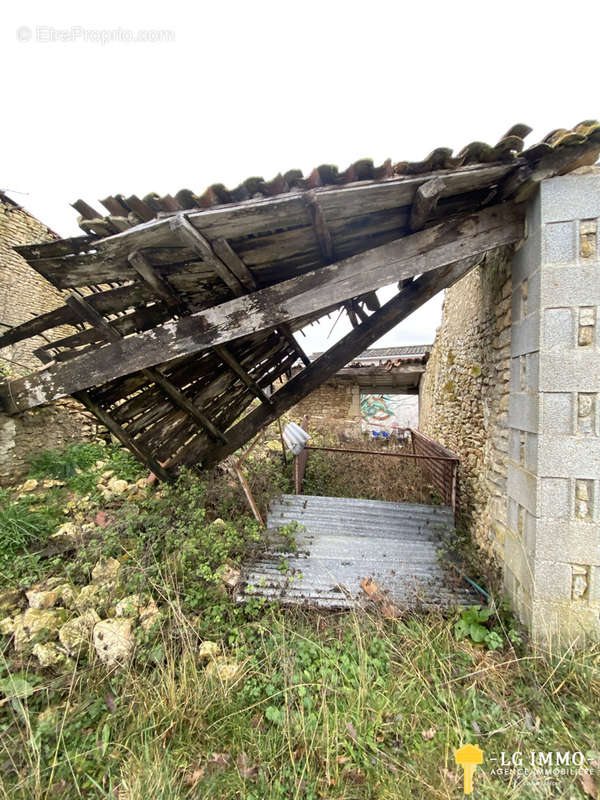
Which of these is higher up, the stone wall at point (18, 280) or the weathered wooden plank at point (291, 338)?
→ the stone wall at point (18, 280)

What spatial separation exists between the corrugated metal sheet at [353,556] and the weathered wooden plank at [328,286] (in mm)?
2275

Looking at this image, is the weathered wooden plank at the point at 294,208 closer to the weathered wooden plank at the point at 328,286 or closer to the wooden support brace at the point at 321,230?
the wooden support brace at the point at 321,230

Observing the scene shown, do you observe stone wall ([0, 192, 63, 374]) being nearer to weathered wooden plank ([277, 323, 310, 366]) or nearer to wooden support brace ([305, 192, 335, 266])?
weathered wooden plank ([277, 323, 310, 366])

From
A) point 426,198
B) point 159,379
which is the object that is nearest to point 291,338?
point 159,379

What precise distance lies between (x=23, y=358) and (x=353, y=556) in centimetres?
847

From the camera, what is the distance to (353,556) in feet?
10.2

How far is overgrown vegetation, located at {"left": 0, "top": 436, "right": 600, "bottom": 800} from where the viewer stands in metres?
1.50

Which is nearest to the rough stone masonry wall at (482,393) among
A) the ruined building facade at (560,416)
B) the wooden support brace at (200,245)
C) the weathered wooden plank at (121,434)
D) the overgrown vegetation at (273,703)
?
the ruined building facade at (560,416)

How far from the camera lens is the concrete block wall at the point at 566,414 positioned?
2021 millimetres

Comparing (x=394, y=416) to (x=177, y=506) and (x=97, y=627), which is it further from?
(x=97, y=627)

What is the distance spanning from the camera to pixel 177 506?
3398 mm

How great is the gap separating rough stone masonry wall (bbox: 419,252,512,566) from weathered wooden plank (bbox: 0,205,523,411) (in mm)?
617

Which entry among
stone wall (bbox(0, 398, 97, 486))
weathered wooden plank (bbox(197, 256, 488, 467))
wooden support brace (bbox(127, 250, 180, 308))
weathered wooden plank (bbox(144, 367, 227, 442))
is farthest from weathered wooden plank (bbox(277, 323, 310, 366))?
stone wall (bbox(0, 398, 97, 486))

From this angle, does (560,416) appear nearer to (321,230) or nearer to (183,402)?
(321,230)
